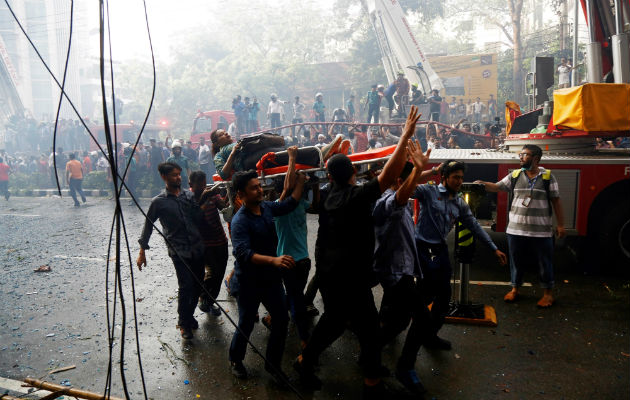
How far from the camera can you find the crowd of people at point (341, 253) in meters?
3.45

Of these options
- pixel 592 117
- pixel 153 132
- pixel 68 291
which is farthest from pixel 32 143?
pixel 592 117

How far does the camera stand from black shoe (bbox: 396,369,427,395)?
12.3ft

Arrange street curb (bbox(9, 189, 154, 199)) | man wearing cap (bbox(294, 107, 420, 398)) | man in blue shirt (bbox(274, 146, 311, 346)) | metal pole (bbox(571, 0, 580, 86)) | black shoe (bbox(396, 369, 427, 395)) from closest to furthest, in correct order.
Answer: man wearing cap (bbox(294, 107, 420, 398)) < black shoe (bbox(396, 369, 427, 395)) < man in blue shirt (bbox(274, 146, 311, 346)) < metal pole (bbox(571, 0, 580, 86)) < street curb (bbox(9, 189, 154, 199))

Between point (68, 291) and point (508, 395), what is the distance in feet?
18.8

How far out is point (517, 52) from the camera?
2805cm

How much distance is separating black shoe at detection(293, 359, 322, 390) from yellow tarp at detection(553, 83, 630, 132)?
16.8ft

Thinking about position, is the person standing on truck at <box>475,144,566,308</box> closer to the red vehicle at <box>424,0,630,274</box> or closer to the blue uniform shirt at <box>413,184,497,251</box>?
the red vehicle at <box>424,0,630,274</box>

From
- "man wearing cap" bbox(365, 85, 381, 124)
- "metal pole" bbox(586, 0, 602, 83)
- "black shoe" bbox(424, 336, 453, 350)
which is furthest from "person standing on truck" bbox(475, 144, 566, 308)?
"man wearing cap" bbox(365, 85, 381, 124)

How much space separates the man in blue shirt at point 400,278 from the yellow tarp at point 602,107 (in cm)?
416

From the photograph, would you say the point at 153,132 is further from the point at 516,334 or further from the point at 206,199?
the point at 516,334

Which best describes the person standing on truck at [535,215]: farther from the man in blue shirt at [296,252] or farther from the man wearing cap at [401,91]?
the man wearing cap at [401,91]

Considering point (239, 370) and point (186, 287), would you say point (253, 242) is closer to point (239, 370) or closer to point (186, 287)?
point (239, 370)

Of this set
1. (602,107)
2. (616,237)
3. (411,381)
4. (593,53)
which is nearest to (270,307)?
(411,381)

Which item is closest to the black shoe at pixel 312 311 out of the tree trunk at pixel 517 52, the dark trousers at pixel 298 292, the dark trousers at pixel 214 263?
the dark trousers at pixel 298 292
